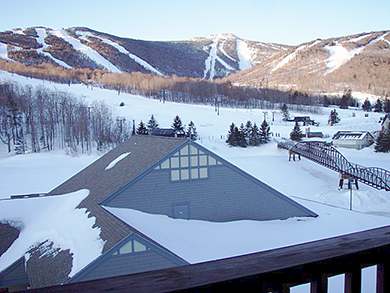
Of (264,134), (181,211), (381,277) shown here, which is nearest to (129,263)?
(181,211)

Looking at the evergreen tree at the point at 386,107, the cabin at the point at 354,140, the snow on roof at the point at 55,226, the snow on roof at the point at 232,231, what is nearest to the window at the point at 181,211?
the snow on roof at the point at 232,231

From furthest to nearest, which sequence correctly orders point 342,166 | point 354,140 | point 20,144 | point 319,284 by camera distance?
point 354,140
point 20,144
point 342,166
point 319,284

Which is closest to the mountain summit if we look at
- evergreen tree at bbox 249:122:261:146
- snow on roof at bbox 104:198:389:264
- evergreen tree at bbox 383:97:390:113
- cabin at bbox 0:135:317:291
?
evergreen tree at bbox 383:97:390:113

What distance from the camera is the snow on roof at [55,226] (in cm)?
842

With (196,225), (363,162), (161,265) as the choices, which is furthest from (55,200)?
(363,162)

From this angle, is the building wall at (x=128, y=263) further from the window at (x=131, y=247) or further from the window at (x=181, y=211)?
the window at (x=181, y=211)

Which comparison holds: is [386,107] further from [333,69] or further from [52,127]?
[333,69]

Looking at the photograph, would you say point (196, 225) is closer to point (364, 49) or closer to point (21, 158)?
point (21, 158)

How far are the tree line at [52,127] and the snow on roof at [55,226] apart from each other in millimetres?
29684

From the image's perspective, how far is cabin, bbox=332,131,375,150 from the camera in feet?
141

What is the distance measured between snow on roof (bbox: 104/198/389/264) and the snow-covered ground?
0.03 meters

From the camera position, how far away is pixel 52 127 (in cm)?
4606

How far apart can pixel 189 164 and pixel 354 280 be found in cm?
1184

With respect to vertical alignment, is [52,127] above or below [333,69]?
below
